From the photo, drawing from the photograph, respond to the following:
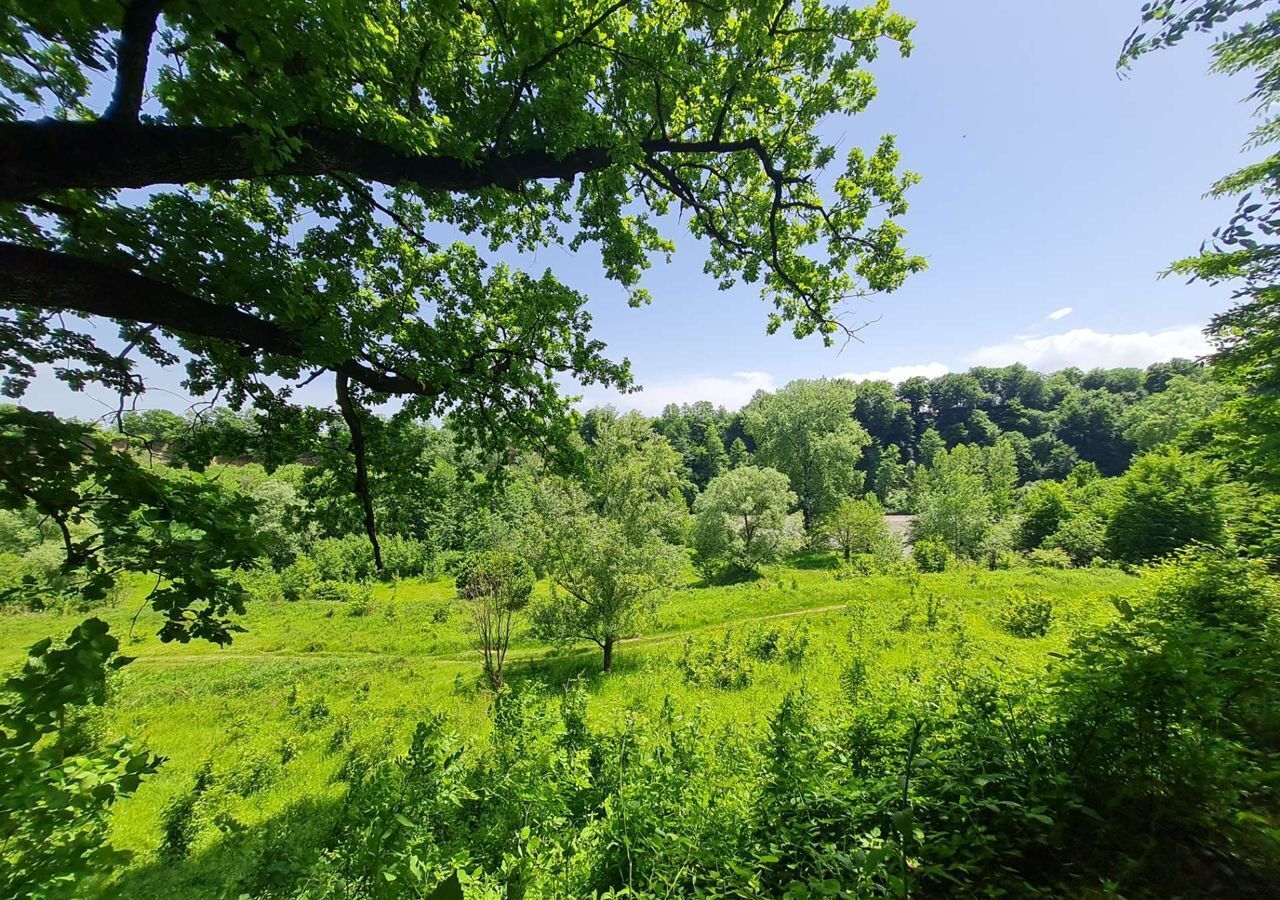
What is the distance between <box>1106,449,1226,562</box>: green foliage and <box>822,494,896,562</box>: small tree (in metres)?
12.5

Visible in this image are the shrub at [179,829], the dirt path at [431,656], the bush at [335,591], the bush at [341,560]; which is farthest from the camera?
the bush at [341,560]

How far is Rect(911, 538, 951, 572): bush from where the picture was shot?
2777cm

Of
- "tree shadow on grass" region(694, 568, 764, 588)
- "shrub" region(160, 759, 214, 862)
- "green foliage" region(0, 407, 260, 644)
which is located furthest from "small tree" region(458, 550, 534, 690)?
"tree shadow on grass" region(694, 568, 764, 588)

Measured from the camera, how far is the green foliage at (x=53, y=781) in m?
1.91

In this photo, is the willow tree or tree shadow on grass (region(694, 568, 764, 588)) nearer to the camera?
the willow tree

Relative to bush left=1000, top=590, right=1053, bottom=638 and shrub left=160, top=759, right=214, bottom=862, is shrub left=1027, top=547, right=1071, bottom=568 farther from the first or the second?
shrub left=160, top=759, right=214, bottom=862

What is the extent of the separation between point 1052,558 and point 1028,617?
15.1m

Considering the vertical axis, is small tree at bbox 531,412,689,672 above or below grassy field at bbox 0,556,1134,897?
above

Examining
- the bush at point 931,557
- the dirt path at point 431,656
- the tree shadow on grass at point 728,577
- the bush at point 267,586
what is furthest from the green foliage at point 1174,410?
the bush at point 267,586

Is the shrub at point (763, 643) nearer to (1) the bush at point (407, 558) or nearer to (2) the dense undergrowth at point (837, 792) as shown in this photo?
(2) the dense undergrowth at point (837, 792)

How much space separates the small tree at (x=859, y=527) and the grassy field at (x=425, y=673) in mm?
8161

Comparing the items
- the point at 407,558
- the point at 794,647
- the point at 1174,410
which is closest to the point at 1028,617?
the point at 794,647

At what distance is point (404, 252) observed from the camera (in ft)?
20.2

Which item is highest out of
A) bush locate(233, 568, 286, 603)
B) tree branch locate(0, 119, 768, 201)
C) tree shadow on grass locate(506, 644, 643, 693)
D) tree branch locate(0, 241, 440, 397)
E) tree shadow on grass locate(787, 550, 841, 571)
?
tree branch locate(0, 119, 768, 201)
